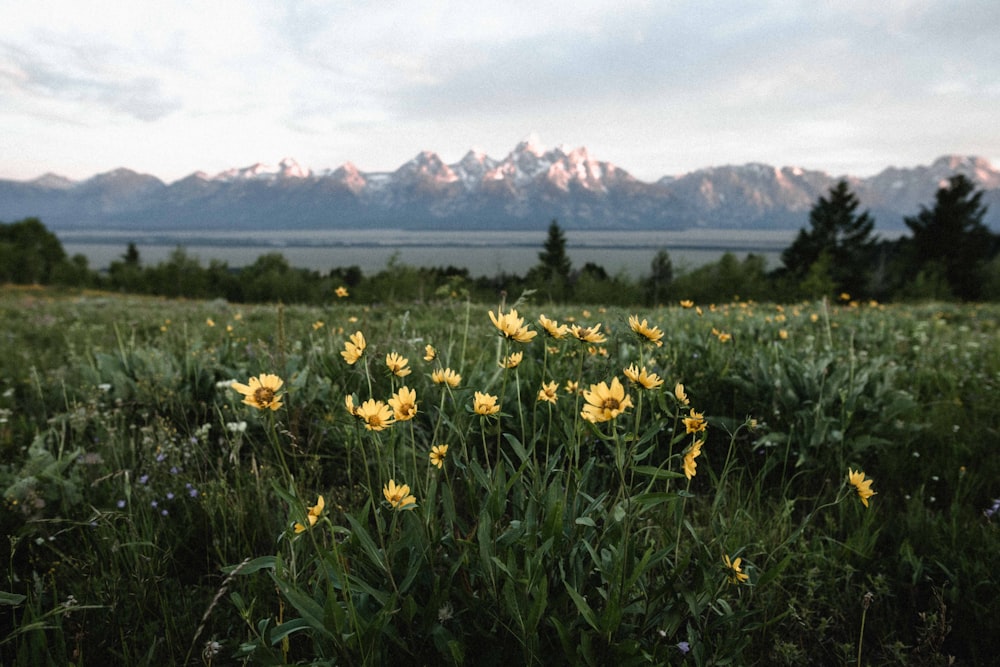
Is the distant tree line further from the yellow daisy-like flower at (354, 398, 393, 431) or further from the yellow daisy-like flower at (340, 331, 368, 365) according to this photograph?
the yellow daisy-like flower at (354, 398, 393, 431)

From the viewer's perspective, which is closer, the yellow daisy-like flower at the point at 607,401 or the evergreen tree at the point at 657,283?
the yellow daisy-like flower at the point at 607,401

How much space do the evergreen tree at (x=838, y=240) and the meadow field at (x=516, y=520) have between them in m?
58.4

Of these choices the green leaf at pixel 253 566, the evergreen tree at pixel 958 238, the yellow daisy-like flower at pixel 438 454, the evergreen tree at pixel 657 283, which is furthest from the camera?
the evergreen tree at pixel 958 238

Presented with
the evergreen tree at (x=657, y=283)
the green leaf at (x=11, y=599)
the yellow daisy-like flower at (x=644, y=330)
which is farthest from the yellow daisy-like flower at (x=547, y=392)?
the evergreen tree at (x=657, y=283)

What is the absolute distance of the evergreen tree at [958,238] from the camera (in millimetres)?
48719

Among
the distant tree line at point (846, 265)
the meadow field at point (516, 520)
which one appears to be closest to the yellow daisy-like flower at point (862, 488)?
the meadow field at point (516, 520)

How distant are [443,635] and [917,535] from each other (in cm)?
200

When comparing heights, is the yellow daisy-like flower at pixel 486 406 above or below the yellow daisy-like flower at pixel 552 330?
below

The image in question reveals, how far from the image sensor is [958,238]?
49.7 metres

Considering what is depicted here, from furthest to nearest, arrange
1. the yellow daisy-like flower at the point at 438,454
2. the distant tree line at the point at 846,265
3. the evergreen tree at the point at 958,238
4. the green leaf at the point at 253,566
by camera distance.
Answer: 1. the evergreen tree at the point at 958,238
2. the distant tree line at the point at 846,265
3. the yellow daisy-like flower at the point at 438,454
4. the green leaf at the point at 253,566

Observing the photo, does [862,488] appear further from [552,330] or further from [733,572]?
[552,330]

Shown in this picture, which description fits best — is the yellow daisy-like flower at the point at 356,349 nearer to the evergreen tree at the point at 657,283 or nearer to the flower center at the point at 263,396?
the flower center at the point at 263,396

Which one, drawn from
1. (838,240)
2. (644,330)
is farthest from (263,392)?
(838,240)

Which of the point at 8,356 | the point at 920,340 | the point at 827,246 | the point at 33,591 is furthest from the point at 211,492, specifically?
the point at 827,246
